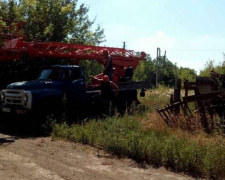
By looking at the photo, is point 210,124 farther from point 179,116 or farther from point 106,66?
point 106,66

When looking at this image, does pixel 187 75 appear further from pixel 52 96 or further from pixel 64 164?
pixel 64 164

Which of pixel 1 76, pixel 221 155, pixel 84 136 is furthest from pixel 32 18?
pixel 221 155

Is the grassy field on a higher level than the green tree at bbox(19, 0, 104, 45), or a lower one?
lower

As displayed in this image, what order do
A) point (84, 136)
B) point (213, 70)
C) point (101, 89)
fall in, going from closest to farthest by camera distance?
point (213, 70) → point (84, 136) → point (101, 89)

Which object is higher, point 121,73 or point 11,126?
point 121,73

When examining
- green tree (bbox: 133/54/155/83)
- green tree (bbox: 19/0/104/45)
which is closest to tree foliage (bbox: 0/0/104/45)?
green tree (bbox: 19/0/104/45)

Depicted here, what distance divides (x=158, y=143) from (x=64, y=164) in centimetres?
229

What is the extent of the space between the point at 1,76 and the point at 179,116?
9435 mm

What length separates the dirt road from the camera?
6.17 metres

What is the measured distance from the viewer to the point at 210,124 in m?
9.33

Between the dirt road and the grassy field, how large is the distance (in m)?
0.30

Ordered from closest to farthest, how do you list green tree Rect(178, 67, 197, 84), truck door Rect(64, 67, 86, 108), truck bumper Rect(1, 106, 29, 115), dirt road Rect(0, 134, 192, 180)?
dirt road Rect(0, 134, 192, 180) → truck bumper Rect(1, 106, 29, 115) → truck door Rect(64, 67, 86, 108) → green tree Rect(178, 67, 197, 84)

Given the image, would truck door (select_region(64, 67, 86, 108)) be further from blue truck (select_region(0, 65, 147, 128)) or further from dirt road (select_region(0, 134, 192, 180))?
dirt road (select_region(0, 134, 192, 180))

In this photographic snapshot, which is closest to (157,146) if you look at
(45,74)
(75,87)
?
(75,87)
